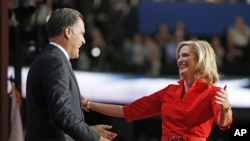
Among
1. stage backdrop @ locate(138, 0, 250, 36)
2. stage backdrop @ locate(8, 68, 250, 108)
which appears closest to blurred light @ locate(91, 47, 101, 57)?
stage backdrop @ locate(8, 68, 250, 108)

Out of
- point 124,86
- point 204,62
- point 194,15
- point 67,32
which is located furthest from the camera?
point 194,15

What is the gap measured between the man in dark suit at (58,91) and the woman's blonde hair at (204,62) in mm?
565

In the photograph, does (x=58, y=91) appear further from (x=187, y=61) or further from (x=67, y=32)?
(x=187, y=61)

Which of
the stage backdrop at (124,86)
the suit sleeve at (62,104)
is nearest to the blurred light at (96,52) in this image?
the stage backdrop at (124,86)

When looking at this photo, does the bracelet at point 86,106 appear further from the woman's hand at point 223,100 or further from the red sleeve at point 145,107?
the woman's hand at point 223,100

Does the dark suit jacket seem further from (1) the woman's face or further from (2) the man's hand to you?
(1) the woman's face

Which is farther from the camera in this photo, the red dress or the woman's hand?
the red dress

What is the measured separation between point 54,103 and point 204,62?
30.6 inches

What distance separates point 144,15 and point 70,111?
8.36 ft

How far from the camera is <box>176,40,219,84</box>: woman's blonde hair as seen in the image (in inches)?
125

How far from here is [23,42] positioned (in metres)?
4.86

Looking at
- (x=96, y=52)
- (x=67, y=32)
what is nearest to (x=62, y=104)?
(x=67, y=32)

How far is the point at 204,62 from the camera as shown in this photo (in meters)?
3.15

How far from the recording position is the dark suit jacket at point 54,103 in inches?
111
